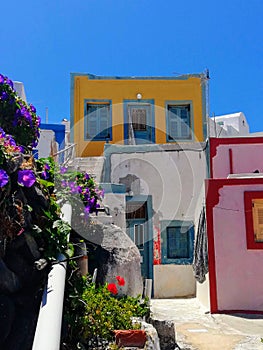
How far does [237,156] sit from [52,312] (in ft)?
39.2

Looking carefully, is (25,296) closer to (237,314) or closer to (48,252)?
(48,252)

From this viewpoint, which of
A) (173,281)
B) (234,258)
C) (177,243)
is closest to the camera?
(234,258)

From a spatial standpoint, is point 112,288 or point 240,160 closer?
point 112,288

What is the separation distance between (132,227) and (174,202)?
1944 mm

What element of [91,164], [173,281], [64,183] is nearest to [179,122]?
[91,164]

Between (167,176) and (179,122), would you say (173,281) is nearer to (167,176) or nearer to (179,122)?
(167,176)

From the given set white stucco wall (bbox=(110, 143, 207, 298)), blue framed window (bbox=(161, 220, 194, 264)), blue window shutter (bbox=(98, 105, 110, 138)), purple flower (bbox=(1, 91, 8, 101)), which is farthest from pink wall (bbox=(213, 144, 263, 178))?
purple flower (bbox=(1, 91, 8, 101))

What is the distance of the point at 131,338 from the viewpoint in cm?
329

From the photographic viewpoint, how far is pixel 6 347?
2.63m

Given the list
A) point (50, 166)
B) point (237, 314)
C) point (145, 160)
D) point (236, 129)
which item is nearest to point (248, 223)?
point (237, 314)

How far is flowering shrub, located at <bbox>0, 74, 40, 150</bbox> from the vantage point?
185 inches

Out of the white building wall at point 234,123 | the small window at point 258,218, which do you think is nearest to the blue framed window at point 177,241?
the small window at point 258,218

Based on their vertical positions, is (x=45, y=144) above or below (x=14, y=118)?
above

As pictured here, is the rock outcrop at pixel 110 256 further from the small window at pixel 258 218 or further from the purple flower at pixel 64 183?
the small window at pixel 258 218
